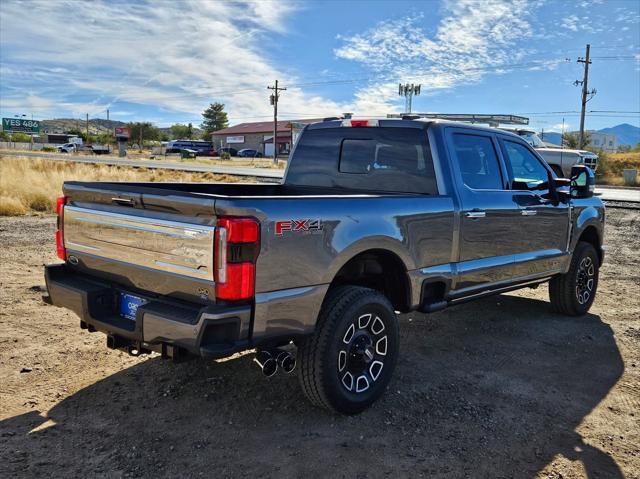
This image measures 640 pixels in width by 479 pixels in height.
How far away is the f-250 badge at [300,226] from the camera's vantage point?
3225mm

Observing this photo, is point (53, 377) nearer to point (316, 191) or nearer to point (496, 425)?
point (316, 191)

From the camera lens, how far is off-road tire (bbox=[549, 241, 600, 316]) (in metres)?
6.39

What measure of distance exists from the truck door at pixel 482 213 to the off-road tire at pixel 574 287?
1.45m

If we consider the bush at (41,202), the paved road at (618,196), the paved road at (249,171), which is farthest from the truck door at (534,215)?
the paved road at (249,171)

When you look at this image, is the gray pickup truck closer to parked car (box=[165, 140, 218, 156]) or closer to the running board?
the running board

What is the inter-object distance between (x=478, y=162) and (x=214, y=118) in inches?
4785

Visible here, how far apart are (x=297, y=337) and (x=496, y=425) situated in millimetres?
1502

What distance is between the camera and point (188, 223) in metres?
3.19

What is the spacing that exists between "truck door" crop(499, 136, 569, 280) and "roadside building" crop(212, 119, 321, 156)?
256ft

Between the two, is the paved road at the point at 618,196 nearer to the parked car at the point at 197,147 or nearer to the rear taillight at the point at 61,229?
the rear taillight at the point at 61,229

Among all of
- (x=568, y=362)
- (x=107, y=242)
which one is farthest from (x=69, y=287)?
(x=568, y=362)

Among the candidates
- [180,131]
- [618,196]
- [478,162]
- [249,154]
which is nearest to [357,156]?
[478,162]

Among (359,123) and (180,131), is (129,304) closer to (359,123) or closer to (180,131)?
(359,123)

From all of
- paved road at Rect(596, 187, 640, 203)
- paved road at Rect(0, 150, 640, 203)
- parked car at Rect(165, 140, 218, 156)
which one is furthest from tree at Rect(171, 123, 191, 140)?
paved road at Rect(596, 187, 640, 203)
